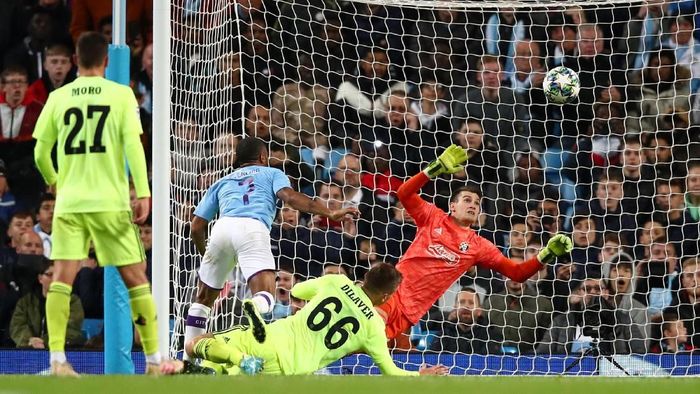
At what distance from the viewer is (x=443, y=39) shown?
488 inches

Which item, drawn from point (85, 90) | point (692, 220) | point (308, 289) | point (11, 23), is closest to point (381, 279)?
point (308, 289)

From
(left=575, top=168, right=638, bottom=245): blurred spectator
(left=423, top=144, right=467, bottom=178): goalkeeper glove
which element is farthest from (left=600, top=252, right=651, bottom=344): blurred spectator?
(left=423, top=144, right=467, bottom=178): goalkeeper glove

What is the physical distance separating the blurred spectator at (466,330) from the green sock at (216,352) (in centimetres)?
339

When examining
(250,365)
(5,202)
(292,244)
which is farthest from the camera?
(5,202)

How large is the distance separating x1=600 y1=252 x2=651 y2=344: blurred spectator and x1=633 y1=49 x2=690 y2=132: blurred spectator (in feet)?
4.55

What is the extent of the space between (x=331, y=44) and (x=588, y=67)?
7.60 feet

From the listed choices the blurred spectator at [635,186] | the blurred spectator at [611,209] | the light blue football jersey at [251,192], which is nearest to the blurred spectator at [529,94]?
the blurred spectator at [611,209]

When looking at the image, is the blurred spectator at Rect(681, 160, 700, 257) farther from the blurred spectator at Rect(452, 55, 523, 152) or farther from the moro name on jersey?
the moro name on jersey

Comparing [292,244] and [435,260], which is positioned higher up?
[292,244]

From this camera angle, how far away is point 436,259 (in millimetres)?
10062

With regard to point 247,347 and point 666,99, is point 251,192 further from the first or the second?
point 666,99

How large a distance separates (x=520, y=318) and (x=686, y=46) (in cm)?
301

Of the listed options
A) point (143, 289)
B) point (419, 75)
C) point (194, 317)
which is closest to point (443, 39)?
point (419, 75)

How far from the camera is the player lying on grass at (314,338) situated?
815 centimetres
